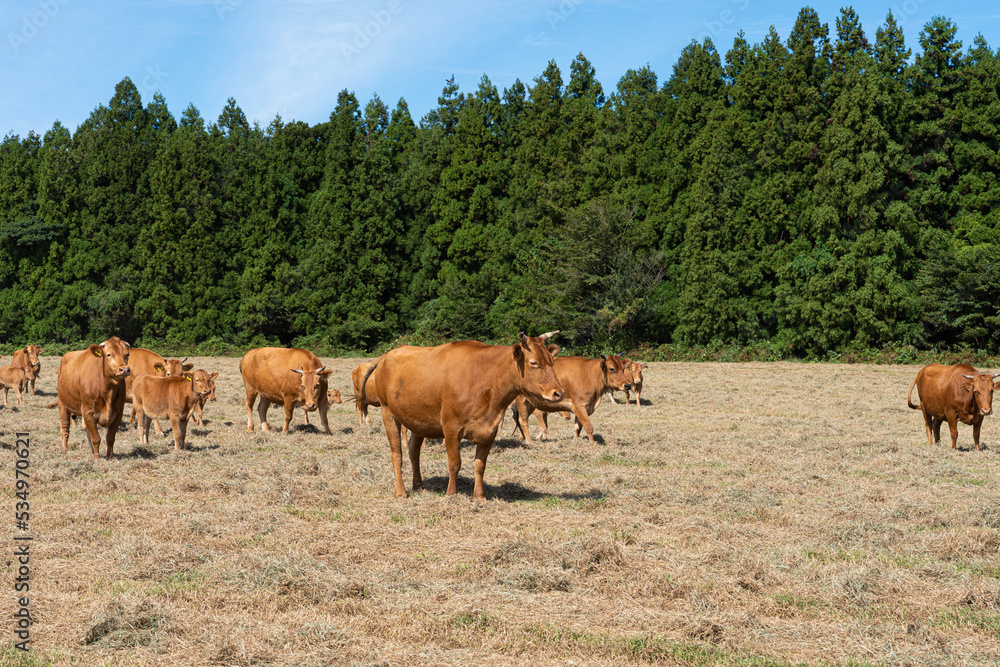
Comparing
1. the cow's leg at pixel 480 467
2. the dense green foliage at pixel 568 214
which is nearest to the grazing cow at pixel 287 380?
the cow's leg at pixel 480 467

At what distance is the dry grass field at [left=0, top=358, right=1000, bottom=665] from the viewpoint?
5.30m

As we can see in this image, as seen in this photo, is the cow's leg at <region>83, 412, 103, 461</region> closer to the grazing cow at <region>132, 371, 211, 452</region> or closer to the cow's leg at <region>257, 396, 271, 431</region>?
the grazing cow at <region>132, 371, 211, 452</region>

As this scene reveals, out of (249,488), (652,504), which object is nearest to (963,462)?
(652,504)

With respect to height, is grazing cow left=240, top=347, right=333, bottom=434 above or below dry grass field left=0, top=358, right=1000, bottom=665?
above

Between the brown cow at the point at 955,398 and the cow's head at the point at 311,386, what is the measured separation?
Result: 436 inches

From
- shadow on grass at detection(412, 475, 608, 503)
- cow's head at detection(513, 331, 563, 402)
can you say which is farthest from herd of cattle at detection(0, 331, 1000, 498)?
shadow on grass at detection(412, 475, 608, 503)

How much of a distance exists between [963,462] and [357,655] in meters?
11.0

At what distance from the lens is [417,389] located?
985 centimetres

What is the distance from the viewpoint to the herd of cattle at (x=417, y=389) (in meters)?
9.46

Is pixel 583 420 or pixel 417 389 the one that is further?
pixel 583 420

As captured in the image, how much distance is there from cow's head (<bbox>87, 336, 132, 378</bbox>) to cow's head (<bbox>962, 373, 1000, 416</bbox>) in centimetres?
1382

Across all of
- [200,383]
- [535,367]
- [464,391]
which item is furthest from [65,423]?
[535,367]

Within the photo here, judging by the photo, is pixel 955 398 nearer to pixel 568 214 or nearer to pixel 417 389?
pixel 417 389

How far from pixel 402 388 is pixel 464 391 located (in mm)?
913
